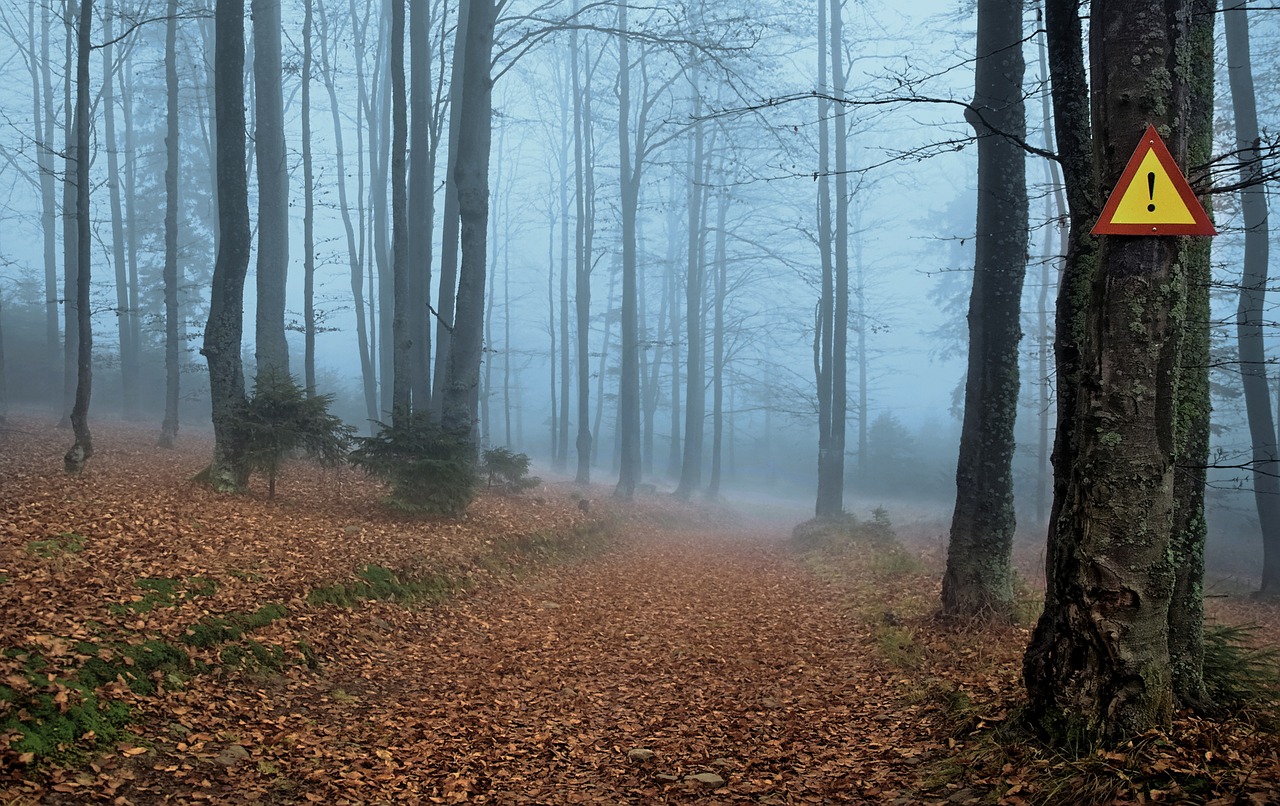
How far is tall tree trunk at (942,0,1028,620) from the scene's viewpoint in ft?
23.7

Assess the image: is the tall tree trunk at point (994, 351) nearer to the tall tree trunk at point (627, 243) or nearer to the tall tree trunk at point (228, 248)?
the tall tree trunk at point (228, 248)

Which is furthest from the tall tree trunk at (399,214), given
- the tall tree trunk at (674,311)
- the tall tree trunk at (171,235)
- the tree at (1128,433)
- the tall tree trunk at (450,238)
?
the tall tree trunk at (674,311)

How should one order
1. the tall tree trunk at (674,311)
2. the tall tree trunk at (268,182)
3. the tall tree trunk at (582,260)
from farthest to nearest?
the tall tree trunk at (674,311)
the tall tree trunk at (582,260)
the tall tree trunk at (268,182)

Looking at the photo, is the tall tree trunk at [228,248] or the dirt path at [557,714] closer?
the dirt path at [557,714]

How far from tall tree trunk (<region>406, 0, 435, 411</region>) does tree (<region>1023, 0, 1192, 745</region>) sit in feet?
42.8

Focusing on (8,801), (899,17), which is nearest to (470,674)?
(8,801)

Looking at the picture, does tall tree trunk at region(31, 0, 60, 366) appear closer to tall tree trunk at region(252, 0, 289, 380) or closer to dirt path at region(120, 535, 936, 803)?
tall tree trunk at region(252, 0, 289, 380)

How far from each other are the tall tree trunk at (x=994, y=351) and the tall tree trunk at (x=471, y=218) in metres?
8.05

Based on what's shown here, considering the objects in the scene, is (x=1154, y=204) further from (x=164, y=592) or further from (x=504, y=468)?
(x=504, y=468)

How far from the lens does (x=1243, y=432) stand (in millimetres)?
34250

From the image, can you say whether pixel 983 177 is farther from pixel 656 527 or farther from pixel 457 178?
pixel 656 527

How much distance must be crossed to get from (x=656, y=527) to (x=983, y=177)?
12.4 m

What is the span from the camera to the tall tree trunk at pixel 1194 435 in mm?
4047

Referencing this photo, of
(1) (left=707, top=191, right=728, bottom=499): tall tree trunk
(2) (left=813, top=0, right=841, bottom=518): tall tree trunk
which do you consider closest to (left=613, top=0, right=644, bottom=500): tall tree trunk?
(2) (left=813, top=0, right=841, bottom=518): tall tree trunk
